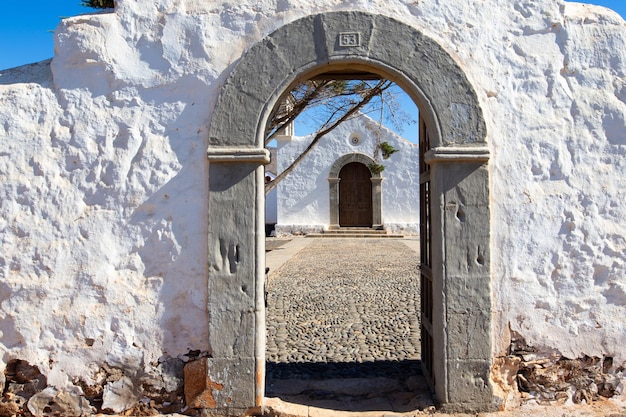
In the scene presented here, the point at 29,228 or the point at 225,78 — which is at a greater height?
the point at 225,78

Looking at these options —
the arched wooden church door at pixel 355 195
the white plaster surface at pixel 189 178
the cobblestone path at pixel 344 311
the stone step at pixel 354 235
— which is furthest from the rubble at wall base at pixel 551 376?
the arched wooden church door at pixel 355 195

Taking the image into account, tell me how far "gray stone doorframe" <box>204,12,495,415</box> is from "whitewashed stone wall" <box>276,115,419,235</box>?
15.2m

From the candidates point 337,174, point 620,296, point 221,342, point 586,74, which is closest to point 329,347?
point 221,342

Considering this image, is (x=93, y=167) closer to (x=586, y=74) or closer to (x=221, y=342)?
(x=221, y=342)

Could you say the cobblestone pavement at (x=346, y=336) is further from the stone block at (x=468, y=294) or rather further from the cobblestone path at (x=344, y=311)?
the stone block at (x=468, y=294)

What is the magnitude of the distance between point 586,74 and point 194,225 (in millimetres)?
2741

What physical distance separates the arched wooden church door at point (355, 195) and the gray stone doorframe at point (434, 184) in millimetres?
15547

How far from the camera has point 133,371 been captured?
11.3 feet

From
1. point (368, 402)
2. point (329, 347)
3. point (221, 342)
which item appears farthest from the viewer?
point (329, 347)

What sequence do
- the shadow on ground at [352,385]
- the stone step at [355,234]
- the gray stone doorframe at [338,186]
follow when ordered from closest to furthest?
the shadow on ground at [352,385] < the stone step at [355,234] < the gray stone doorframe at [338,186]

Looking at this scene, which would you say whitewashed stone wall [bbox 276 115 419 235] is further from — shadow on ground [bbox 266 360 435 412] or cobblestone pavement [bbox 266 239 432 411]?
shadow on ground [bbox 266 360 435 412]

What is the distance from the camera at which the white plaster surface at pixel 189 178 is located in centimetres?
343

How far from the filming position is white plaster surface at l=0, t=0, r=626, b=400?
11.3ft

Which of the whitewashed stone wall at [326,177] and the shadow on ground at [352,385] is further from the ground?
the whitewashed stone wall at [326,177]
